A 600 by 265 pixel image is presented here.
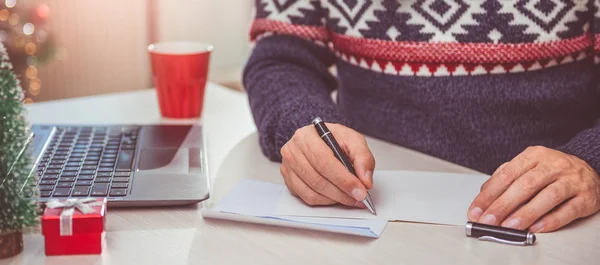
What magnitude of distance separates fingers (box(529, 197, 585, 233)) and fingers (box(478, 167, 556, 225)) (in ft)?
0.05

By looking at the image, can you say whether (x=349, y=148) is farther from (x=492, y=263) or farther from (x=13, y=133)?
(x=13, y=133)

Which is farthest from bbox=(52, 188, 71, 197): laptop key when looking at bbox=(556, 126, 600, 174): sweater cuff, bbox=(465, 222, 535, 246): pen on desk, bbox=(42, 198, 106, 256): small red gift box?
bbox=(556, 126, 600, 174): sweater cuff

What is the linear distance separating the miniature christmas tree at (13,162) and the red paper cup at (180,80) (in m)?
0.58

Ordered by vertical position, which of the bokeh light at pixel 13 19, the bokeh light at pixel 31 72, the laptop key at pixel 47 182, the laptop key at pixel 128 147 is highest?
the laptop key at pixel 47 182

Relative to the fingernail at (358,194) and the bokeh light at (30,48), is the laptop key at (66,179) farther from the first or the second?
the bokeh light at (30,48)

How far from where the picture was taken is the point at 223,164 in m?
0.95

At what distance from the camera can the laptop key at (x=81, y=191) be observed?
753 mm

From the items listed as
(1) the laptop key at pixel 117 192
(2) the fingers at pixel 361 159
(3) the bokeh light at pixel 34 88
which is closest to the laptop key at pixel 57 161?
(1) the laptop key at pixel 117 192

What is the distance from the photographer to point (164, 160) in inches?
35.3

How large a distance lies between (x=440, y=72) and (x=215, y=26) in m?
2.17

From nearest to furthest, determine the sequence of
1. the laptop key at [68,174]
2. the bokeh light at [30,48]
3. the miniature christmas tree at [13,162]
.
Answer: the miniature christmas tree at [13,162] < the laptop key at [68,174] < the bokeh light at [30,48]

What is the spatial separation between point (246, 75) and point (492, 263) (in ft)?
2.00

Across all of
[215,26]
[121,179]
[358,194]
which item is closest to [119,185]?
[121,179]

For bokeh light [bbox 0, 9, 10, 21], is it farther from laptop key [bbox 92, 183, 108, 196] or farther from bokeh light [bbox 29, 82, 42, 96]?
laptop key [bbox 92, 183, 108, 196]
